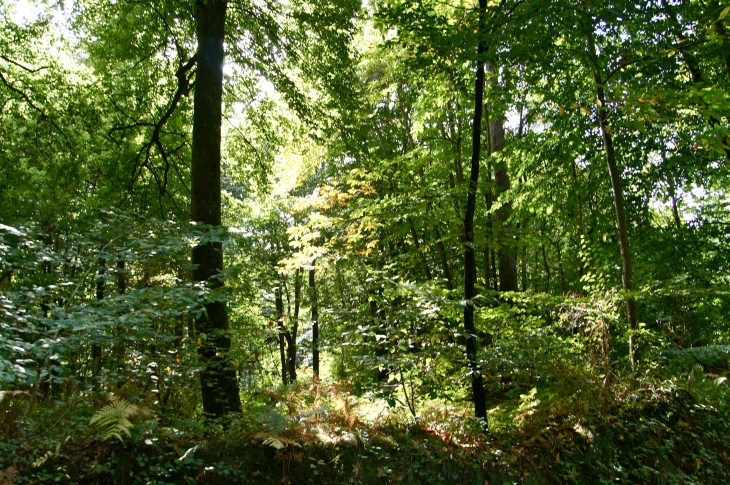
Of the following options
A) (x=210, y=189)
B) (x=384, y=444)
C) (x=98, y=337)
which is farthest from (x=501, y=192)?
(x=98, y=337)

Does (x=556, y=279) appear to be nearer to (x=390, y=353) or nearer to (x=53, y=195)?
(x=390, y=353)

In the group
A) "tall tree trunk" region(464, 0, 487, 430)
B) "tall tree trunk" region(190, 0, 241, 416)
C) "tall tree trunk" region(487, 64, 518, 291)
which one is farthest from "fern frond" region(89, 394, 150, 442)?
"tall tree trunk" region(487, 64, 518, 291)

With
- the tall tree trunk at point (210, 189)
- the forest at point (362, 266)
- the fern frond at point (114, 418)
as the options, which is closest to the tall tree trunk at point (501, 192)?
the forest at point (362, 266)

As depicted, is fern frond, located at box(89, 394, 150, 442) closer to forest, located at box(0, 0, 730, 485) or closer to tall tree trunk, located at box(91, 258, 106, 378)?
forest, located at box(0, 0, 730, 485)

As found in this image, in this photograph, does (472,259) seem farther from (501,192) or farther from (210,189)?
(501,192)

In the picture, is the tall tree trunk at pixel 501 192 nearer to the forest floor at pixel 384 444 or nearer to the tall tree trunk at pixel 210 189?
the forest floor at pixel 384 444

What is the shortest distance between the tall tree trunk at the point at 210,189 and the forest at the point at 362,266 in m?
0.03

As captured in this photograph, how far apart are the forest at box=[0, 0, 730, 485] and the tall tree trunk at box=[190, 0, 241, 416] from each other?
0.03 m

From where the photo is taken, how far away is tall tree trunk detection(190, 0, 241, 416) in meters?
4.88

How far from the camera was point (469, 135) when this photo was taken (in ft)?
36.3

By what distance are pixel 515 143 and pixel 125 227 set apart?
23.0ft

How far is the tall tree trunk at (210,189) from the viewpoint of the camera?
488 cm

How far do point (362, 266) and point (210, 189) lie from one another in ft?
8.28

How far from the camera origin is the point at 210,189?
5.44 m
